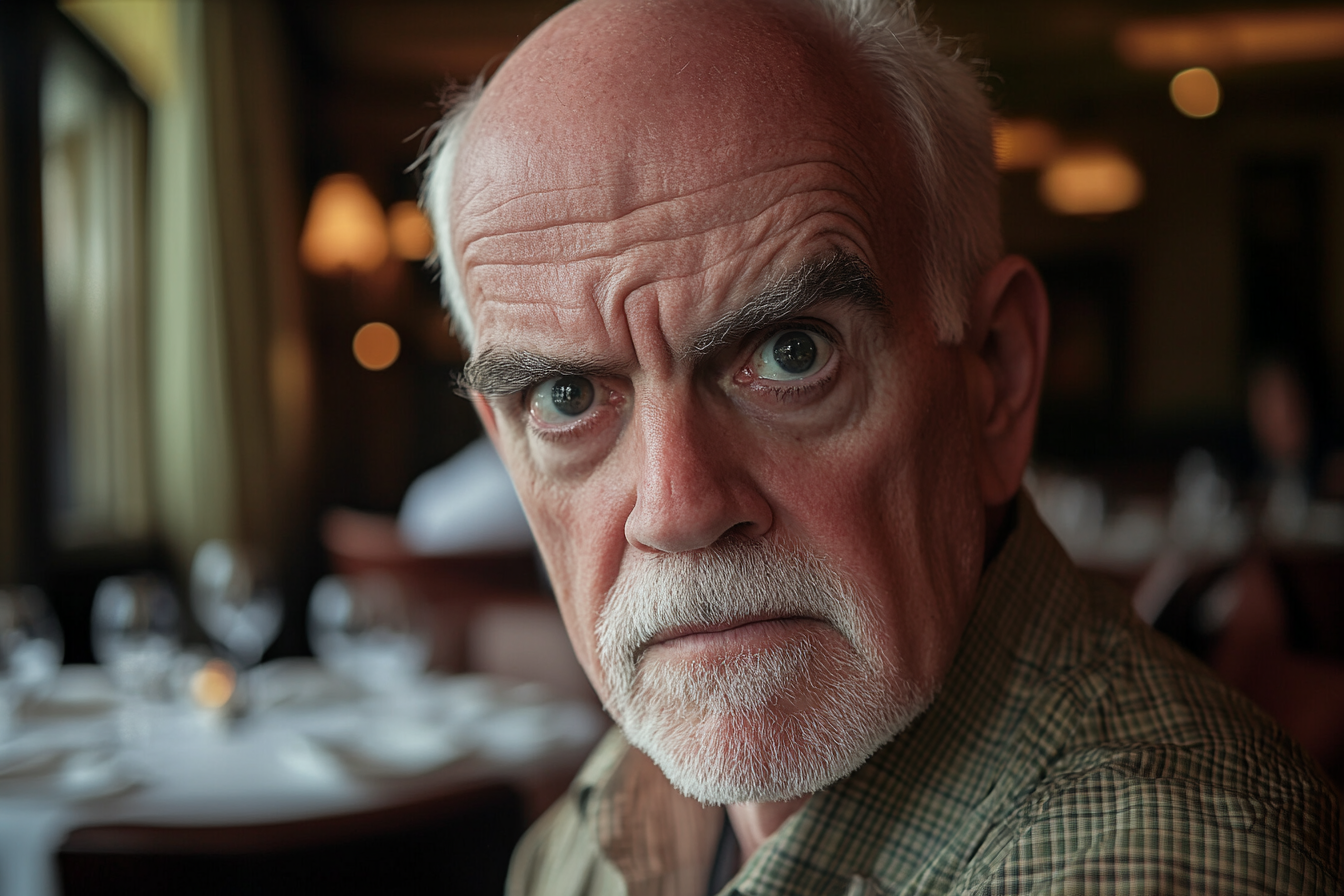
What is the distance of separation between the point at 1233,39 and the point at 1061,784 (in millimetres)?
9502

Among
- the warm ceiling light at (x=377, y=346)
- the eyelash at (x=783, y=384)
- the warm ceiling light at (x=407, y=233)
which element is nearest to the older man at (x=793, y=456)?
the eyelash at (x=783, y=384)

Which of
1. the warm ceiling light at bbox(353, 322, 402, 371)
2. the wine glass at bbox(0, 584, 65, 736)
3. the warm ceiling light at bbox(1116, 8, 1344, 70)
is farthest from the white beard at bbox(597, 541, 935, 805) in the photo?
the warm ceiling light at bbox(1116, 8, 1344, 70)

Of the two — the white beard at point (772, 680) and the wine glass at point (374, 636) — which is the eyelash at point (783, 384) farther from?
the wine glass at point (374, 636)

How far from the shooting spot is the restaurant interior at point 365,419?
6.16 ft

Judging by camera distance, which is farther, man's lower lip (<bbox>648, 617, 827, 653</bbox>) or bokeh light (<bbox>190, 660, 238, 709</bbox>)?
bokeh light (<bbox>190, 660, 238, 709</bbox>)

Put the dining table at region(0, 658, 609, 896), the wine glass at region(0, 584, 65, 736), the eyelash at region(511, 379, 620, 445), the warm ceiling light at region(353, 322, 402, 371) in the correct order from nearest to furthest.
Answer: the eyelash at region(511, 379, 620, 445), the dining table at region(0, 658, 609, 896), the wine glass at region(0, 584, 65, 736), the warm ceiling light at region(353, 322, 402, 371)

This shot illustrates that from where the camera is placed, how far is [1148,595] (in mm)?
3359

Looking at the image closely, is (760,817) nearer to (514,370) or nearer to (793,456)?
(793,456)

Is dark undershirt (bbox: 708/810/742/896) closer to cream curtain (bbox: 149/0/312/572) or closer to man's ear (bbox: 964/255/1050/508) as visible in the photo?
man's ear (bbox: 964/255/1050/508)

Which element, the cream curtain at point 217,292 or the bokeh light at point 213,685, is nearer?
the bokeh light at point 213,685

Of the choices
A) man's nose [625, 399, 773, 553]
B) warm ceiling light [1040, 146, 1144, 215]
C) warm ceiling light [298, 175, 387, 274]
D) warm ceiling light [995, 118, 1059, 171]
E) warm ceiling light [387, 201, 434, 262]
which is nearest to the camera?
man's nose [625, 399, 773, 553]

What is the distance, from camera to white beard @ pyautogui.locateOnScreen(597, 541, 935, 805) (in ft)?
2.86

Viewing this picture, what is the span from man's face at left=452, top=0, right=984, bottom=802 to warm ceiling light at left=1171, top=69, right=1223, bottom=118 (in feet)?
31.7

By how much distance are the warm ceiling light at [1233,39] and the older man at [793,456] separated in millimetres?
8646
